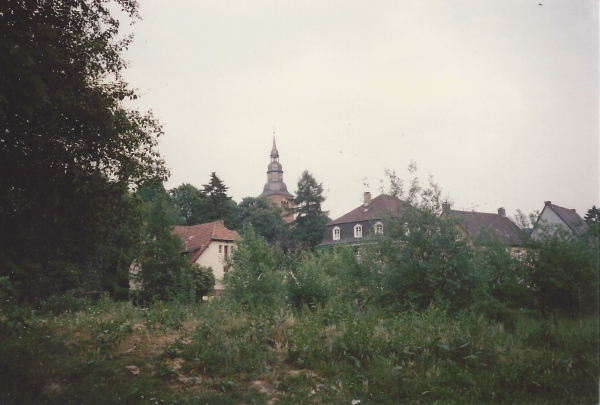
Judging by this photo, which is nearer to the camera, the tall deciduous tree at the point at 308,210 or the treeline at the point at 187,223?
the treeline at the point at 187,223

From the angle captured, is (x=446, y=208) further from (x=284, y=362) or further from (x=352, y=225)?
(x=352, y=225)

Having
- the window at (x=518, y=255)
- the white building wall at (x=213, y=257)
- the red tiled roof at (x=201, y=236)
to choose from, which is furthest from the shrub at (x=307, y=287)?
the white building wall at (x=213, y=257)

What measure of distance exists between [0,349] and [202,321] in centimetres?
327

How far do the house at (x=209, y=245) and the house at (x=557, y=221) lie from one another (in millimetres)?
36293

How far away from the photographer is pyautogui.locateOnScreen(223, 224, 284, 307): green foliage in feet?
91.2

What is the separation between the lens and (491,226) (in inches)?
680

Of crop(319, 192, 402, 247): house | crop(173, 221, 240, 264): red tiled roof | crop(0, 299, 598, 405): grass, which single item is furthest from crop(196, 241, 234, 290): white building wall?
crop(0, 299, 598, 405): grass

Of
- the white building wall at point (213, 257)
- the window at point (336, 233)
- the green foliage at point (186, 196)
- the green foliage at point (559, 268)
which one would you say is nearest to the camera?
the green foliage at point (186, 196)

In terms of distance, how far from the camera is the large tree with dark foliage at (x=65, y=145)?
22.8 feet

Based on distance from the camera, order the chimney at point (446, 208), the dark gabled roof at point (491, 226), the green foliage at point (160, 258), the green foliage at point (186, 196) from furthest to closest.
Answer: the green foliage at point (160, 258), the chimney at point (446, 208), the dark gabled roof at point (491, 226), the green foliage at point (186, 196)

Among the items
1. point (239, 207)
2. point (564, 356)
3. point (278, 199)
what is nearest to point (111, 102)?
point (564, 356)

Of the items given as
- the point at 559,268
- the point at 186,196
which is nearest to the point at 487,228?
the point at 559,268

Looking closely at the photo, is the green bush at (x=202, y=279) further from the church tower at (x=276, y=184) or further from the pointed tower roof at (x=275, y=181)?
the pointed tower roof at (x=275, y=181)

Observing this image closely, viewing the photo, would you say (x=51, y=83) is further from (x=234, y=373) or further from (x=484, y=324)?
(x=484, y=324)
